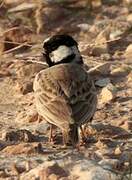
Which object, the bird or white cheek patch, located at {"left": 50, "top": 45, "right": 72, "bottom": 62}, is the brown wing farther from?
white cheek patch, located at {"left": 50, "top": 45, "right": 72, "bottom": 62}

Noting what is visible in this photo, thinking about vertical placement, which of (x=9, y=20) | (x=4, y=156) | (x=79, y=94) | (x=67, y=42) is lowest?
(x=4, y=156)

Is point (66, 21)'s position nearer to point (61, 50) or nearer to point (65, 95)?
point (61, 50)

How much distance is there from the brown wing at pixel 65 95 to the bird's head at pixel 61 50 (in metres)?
→ 0.18

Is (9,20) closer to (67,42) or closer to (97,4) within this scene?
(97,4)

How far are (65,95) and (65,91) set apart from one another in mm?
79

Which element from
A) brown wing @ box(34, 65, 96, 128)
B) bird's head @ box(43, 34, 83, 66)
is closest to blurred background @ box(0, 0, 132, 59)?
bird's head @ box(43, 34, 83, 66)

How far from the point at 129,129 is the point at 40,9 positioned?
12.0 feet

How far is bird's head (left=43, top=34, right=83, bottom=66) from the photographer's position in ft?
25.4

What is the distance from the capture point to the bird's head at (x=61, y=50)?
305 inches

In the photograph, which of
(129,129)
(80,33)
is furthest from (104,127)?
(80,33)

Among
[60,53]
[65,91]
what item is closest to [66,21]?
[60,53]

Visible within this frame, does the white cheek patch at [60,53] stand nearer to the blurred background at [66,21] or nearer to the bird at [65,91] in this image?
the bird at [65,91]

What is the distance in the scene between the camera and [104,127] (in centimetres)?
729

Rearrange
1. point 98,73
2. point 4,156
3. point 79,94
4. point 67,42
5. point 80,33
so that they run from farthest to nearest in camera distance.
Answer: point 80,33
point 98,73
point 67,42
point 79,94
point 4,156
